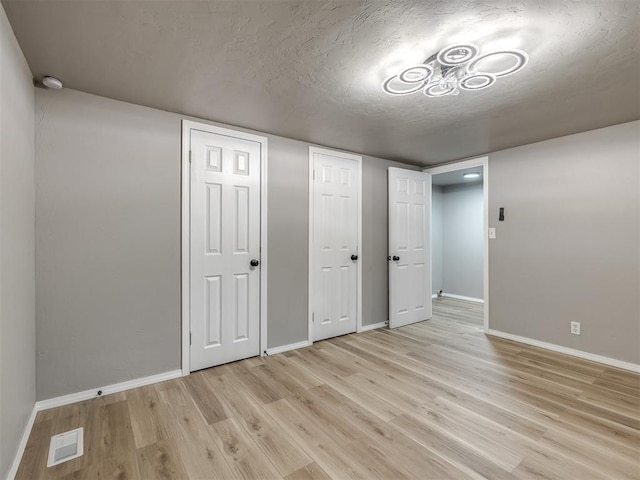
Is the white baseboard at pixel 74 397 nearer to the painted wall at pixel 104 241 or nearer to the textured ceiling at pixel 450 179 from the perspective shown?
the painted wall at pixel 104 241

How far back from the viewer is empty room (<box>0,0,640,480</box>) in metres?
1.53

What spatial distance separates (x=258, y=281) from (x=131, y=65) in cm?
195

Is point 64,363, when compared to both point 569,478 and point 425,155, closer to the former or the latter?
point 569,478

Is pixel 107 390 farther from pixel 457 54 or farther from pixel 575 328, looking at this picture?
pixel 575 328

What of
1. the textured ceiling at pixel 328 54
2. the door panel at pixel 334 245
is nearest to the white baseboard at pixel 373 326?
the door panel at pixel 334 245

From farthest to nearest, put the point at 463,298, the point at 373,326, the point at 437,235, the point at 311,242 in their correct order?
the point at 437,235, the point at 463,298, the point at 373,326, the point at 311,242

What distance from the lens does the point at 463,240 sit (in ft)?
19.2

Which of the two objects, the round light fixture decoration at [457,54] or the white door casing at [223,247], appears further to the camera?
the white door casing at [223,247]

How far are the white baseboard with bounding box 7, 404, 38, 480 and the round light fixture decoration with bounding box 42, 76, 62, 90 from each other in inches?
83.6

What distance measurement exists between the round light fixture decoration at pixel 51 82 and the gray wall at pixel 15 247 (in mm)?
71

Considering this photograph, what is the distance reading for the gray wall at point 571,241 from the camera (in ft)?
9.05

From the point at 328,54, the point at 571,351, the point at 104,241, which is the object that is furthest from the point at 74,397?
the point at 571,351

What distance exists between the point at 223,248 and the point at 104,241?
90 centimetres

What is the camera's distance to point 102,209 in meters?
2.24
